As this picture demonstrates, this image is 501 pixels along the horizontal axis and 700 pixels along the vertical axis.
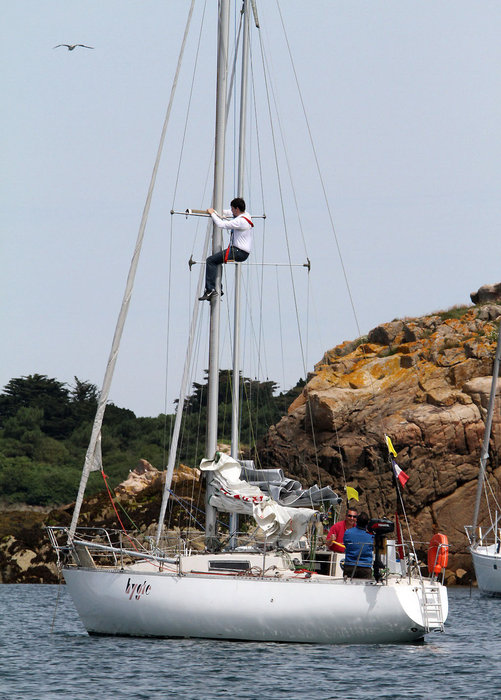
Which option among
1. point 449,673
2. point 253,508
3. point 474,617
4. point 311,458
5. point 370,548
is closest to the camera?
point 449,673

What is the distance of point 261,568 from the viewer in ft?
76.2

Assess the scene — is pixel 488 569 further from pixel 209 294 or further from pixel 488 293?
pixel 488 293

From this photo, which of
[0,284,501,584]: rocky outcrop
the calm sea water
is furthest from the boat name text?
[0,284,501,584]: rocky outcrop

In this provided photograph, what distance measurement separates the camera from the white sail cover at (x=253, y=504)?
24.5 meters

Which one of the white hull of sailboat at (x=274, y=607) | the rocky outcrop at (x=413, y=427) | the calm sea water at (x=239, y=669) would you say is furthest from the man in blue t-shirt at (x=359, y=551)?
the rocky outcrop at (x=413, y=427)

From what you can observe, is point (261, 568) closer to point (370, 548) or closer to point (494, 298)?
point (370, 548)

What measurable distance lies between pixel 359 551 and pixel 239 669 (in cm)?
395

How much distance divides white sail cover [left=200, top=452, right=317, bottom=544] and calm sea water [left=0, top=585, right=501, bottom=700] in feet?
9.56

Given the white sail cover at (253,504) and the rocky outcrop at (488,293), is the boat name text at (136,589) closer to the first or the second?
the white sail cover at (253,504)

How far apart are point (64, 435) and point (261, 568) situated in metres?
75.9

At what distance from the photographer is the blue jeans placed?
2530cm

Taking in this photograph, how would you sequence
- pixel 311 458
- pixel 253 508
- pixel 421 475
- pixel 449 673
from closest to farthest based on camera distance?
pixel 449 673 → pixel 253 508 → pixel 421 475 → pixel 311 458

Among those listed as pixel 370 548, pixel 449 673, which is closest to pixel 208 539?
pixel 370 548

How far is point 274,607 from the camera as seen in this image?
22047mm
